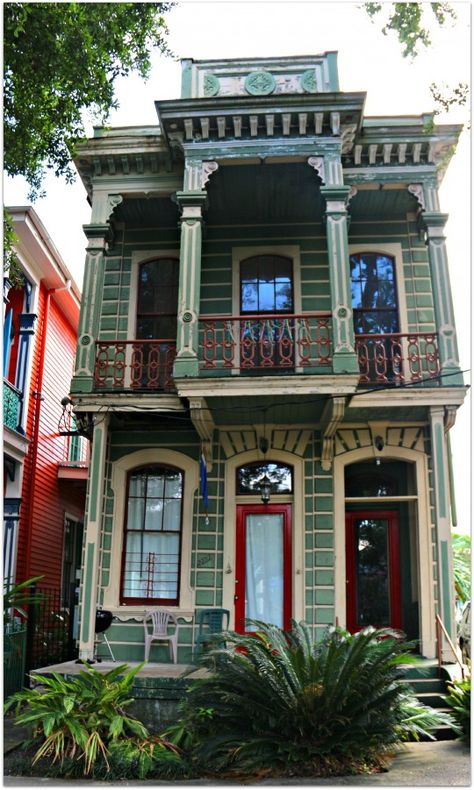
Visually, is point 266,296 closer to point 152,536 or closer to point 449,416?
point 449,416

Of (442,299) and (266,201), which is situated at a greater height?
(266,201)

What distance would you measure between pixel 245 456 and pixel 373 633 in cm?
428

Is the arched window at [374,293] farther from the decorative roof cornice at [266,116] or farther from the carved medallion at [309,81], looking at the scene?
the carved medallion at [309,81]

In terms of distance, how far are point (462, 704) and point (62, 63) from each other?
8311 millimetres

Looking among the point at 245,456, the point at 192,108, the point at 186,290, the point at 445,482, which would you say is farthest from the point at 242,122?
the point at 445,482

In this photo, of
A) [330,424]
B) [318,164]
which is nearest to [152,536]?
[330,424]

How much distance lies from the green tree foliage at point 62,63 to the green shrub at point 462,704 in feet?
25.6

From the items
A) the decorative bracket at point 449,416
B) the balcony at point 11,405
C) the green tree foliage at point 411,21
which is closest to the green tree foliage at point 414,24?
the green tree foliage at point 411,21

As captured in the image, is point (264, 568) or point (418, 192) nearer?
point (264, 568)

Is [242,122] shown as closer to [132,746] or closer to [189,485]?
[189,485]

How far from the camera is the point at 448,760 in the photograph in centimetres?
710

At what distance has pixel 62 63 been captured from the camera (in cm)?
785

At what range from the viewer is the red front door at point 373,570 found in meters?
11.0

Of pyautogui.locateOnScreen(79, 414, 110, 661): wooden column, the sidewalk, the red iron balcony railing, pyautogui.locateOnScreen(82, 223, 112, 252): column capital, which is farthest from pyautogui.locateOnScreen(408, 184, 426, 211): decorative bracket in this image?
the sidewalk
